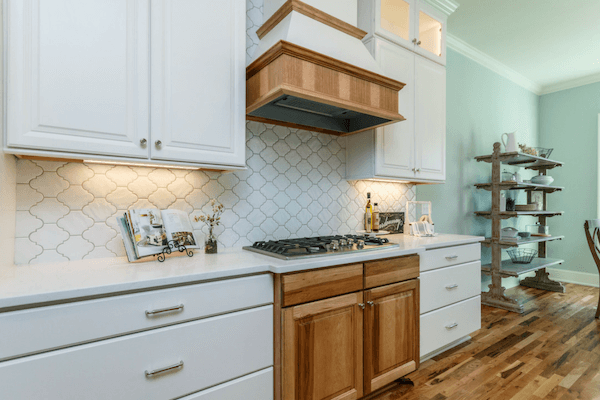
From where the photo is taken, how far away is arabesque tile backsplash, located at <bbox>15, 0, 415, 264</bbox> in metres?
1.43

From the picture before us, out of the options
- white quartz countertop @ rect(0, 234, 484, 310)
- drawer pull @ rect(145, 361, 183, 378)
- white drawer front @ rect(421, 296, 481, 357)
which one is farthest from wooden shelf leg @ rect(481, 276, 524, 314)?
drawer pull @ rect(145, 361, 183, 378)

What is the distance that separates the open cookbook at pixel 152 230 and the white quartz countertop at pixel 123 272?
7 cm

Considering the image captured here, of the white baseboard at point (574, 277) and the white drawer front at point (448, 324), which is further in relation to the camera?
the white baseboard at point (574, 277)

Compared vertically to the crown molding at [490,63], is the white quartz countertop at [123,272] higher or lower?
lower

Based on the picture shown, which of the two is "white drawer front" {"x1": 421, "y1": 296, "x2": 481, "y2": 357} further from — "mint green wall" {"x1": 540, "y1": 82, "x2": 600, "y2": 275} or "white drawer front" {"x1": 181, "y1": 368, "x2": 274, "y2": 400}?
"mint green wall" {"x1": 540, "y1": 82, "x2": 600, "y2": 275}

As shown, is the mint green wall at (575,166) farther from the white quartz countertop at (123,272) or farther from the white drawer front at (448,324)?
the white quartz countertop at (123,272)

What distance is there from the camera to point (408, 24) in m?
2.44

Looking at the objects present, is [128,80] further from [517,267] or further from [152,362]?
[517,267]

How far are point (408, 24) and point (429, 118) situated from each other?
76 centimetres

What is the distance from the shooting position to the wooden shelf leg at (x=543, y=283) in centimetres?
410

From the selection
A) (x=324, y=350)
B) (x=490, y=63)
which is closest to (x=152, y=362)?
(x=324, y=350)

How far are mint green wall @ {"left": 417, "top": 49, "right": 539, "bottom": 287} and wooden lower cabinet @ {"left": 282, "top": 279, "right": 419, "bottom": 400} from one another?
157 centimetres

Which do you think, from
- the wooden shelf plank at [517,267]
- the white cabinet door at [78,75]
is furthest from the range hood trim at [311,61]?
the wooden shelf plank at [517,267]

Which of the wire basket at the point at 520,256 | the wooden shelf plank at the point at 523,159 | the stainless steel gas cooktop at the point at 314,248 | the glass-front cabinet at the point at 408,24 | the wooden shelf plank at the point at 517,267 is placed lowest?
the wooden shelf plank at the point at 517,267
